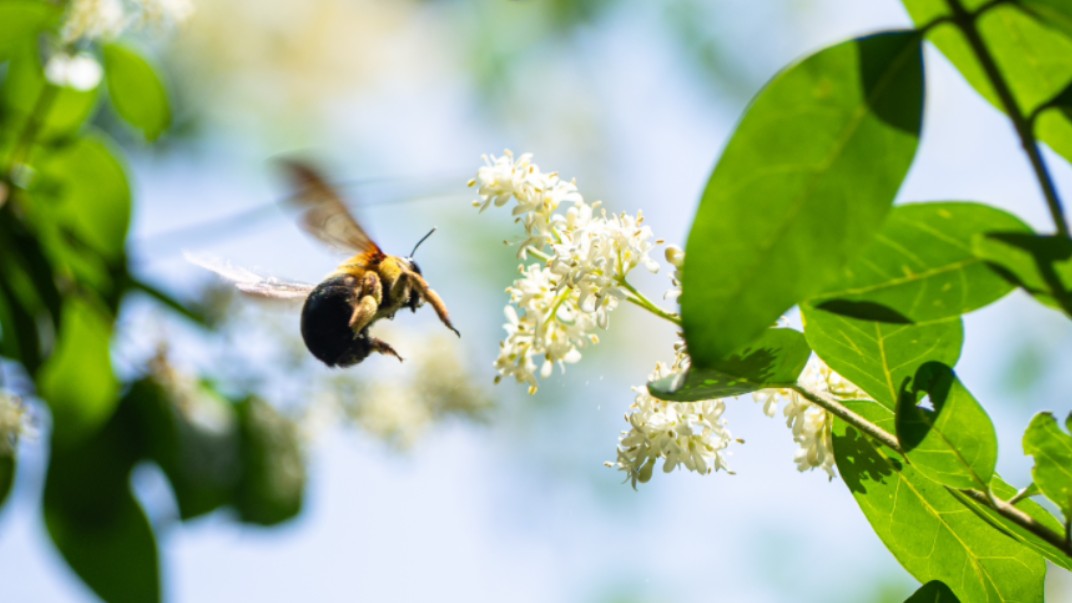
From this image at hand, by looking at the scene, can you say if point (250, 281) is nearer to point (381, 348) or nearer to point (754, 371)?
point (381, 348)

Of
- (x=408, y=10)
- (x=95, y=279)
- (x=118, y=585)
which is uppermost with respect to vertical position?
(x=95, y=279)

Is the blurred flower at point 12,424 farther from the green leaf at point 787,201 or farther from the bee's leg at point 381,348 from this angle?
the green leaf at point 787,201

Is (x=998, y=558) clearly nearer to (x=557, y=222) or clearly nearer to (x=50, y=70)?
(x=557, y=222)

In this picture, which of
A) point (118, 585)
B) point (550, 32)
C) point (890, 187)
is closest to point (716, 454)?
point (890, 187)

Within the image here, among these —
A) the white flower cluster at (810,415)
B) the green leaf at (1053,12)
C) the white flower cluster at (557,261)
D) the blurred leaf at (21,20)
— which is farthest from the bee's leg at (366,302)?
the blurred leaf at (21,20)

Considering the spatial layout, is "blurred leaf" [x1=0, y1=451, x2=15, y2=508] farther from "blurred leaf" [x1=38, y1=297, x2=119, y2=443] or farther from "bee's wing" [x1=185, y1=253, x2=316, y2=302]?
"bee's wing" [x1=185, y1=253, x2=316, y2=302]
